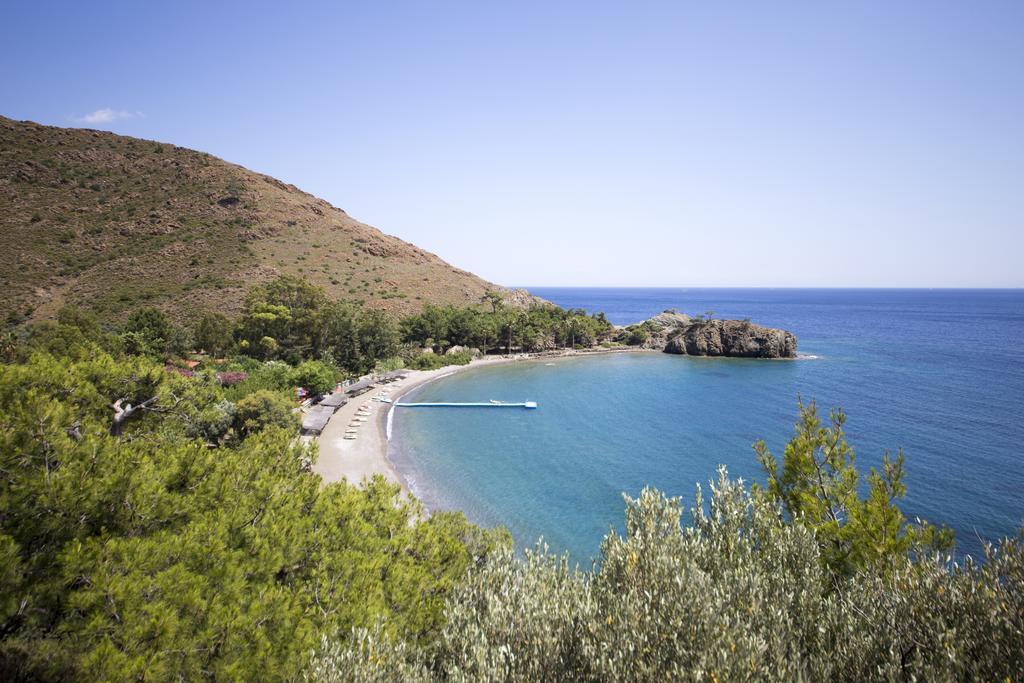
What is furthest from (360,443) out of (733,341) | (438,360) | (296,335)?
(733,341)

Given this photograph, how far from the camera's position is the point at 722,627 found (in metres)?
6.61

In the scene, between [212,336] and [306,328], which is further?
[306,328]

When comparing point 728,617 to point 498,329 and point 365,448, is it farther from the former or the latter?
point 498,329

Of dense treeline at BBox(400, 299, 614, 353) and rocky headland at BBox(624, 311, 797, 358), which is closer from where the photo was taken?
dense treeline at BBox(400, 299, 614, 353)

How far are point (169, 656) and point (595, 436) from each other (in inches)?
1338

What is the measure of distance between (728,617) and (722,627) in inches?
10.8

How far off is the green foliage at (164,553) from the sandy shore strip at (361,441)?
298 inches

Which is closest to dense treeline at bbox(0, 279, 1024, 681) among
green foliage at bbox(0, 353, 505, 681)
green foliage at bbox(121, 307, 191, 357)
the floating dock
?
green foliage at bbox(0, 353, 505, 681)

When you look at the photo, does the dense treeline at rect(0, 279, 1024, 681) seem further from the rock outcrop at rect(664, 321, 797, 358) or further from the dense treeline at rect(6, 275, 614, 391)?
the rock outcrop at rect(664, 321, 797, 358)

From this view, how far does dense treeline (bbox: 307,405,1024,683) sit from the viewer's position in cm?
643

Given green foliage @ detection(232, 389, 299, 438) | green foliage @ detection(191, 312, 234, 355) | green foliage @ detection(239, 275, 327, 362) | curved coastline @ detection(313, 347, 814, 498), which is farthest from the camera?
green foliage @ detection(239, 275, 327, 362)

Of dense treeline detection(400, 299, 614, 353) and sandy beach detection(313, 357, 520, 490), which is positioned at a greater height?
dense treeline detection(400, 299, 614, 353)

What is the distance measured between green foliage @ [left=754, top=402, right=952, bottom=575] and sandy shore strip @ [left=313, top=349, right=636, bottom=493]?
13.2 meters

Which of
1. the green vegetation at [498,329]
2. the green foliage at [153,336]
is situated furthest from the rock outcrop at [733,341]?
the green foliage at [153,336]
